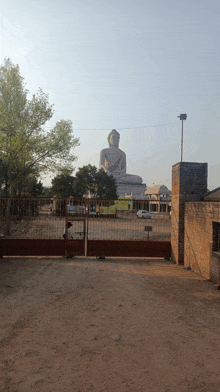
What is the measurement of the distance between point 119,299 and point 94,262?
3836mm

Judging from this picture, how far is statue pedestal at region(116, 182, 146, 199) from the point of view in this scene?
1682 inches

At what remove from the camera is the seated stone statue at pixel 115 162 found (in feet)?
143

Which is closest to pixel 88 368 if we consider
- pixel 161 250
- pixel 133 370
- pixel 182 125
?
pixel 133 370

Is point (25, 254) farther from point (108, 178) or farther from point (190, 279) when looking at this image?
point (108, 178)

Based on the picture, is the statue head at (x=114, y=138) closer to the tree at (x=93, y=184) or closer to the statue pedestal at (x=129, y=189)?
the statue pedestal at (x=129, y=189)

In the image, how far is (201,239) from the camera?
342 inches

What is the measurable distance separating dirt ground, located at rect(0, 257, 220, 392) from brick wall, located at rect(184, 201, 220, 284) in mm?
538

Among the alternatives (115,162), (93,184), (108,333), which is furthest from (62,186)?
(108,333)

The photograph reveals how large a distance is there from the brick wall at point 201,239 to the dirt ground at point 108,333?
1.76 ft

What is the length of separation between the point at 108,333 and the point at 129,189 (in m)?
38.9

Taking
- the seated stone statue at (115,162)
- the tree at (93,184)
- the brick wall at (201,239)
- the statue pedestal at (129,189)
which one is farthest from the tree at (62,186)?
the brick wall at (201,239)

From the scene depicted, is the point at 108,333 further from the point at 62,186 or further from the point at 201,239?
the point at 62,186

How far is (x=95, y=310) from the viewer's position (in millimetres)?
5500

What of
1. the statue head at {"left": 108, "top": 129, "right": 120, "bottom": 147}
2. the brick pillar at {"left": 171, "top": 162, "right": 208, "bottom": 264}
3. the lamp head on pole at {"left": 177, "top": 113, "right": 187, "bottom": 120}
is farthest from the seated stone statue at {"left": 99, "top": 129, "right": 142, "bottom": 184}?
the brick pillar at {"left": 171, "top": 162, "right": 208, "bottom": 264}
